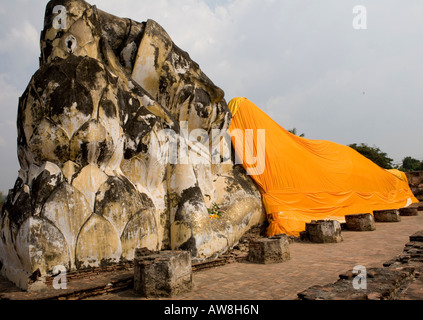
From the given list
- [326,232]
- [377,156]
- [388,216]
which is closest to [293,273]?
[326,232]

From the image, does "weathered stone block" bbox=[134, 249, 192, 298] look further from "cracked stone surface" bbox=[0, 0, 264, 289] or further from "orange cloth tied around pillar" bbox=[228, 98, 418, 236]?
"orange cloth tied around pillar" bbox=[228, 98, 418, 236]

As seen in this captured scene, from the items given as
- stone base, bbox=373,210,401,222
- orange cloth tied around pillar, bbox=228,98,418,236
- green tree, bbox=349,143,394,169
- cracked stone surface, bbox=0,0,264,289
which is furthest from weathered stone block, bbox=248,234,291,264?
green tree, bbox=349,143,394,169

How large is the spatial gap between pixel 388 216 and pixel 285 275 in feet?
22.7

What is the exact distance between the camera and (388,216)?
9.41m

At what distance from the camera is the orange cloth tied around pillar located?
26.5ft

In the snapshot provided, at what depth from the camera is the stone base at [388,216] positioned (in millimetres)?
9305

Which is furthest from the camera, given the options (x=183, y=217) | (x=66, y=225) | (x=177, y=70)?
(x=177, y=70)

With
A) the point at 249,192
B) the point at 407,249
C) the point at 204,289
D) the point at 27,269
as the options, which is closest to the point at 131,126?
the point at 27,269

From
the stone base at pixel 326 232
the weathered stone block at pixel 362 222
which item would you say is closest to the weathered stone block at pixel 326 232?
the stone base at pixel 326 232

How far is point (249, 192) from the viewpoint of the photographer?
770 centimetres

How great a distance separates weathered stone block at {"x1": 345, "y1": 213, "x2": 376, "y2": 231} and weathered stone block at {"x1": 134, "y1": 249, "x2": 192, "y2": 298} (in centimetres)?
607

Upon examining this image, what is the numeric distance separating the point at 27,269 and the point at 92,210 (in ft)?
3.08

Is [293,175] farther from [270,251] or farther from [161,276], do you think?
[161,276]
